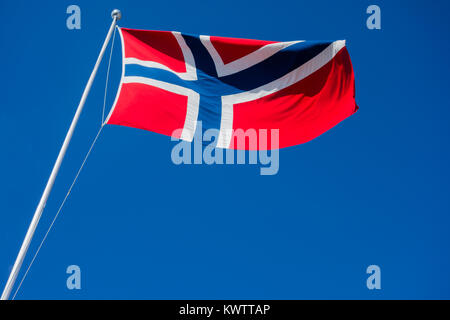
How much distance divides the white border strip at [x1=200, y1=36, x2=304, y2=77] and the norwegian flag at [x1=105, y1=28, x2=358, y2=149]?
0.02 meters

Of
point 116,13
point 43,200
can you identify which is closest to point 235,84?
point 116,13

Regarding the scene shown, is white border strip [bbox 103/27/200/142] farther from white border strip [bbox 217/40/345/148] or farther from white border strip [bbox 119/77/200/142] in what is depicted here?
white border strip [bbox 217/40/345/148]

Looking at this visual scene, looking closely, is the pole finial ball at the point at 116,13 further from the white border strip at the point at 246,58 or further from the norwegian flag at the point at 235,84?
the white border strip at the point at 246,58

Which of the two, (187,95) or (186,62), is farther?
(186,62)

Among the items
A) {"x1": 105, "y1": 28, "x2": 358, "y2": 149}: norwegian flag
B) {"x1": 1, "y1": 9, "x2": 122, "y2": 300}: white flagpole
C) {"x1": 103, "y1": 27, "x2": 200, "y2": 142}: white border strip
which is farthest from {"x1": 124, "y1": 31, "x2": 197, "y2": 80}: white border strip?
{"x1": 1, "y1": 9, "x2": 122, "y2": 300}: white flagpole

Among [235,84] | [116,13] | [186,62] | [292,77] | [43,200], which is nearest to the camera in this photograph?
[43,200]

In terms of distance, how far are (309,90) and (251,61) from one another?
1397mm

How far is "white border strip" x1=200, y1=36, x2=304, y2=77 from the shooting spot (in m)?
12.1

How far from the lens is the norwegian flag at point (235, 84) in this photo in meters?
10.9

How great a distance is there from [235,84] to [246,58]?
0.63 metres

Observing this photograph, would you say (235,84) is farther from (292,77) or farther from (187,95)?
(187,95)

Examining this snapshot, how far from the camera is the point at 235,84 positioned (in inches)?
481

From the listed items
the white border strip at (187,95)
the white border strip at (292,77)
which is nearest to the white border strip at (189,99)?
the white border strip at (187,95)
